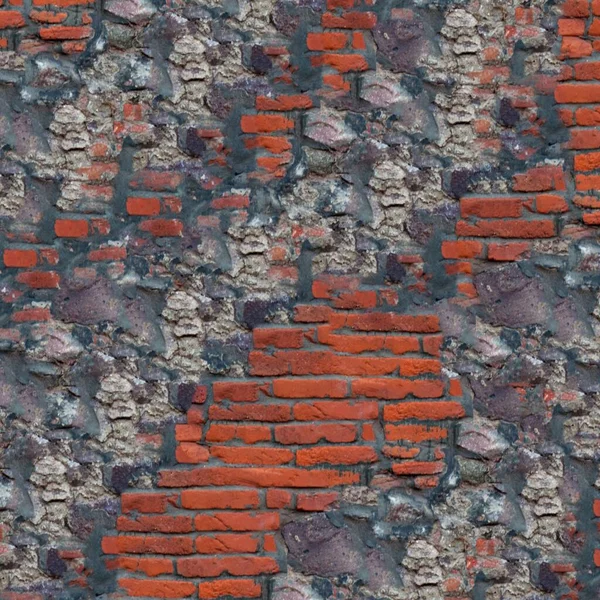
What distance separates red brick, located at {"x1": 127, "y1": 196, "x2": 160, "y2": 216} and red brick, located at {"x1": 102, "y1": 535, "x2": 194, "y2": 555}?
109 cm

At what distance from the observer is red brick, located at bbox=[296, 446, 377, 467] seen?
3.47m

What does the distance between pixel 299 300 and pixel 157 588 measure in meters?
1.06

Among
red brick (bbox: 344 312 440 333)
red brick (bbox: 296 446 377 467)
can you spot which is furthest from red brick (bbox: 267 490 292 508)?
red brick (bbox: 344 312 440 333)

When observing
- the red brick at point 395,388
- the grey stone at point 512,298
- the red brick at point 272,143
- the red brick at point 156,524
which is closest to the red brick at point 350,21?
the red brick at point 272,143

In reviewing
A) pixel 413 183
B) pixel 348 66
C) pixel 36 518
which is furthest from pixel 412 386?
pixel 36 518

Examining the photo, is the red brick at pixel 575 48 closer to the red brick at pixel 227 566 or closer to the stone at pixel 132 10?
the stone at pixel 132 10

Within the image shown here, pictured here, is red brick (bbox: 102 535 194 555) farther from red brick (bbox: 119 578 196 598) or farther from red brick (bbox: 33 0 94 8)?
Answer: red brick (bbox: 33 0 94 8)

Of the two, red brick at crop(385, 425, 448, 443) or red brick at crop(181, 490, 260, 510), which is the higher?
red brick at crop(385, 425, 448, 443)

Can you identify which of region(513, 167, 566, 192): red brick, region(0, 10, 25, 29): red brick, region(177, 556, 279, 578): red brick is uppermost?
region(0, 10, 25, 29): red brick

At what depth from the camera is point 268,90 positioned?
3.61m

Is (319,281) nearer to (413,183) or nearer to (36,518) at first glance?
(413,183)

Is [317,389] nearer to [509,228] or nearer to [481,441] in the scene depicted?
[481,441]

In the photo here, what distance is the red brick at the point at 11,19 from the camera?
3.63m

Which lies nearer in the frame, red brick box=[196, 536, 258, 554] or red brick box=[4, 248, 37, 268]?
red brick box=[196, 536, 258, 554]
